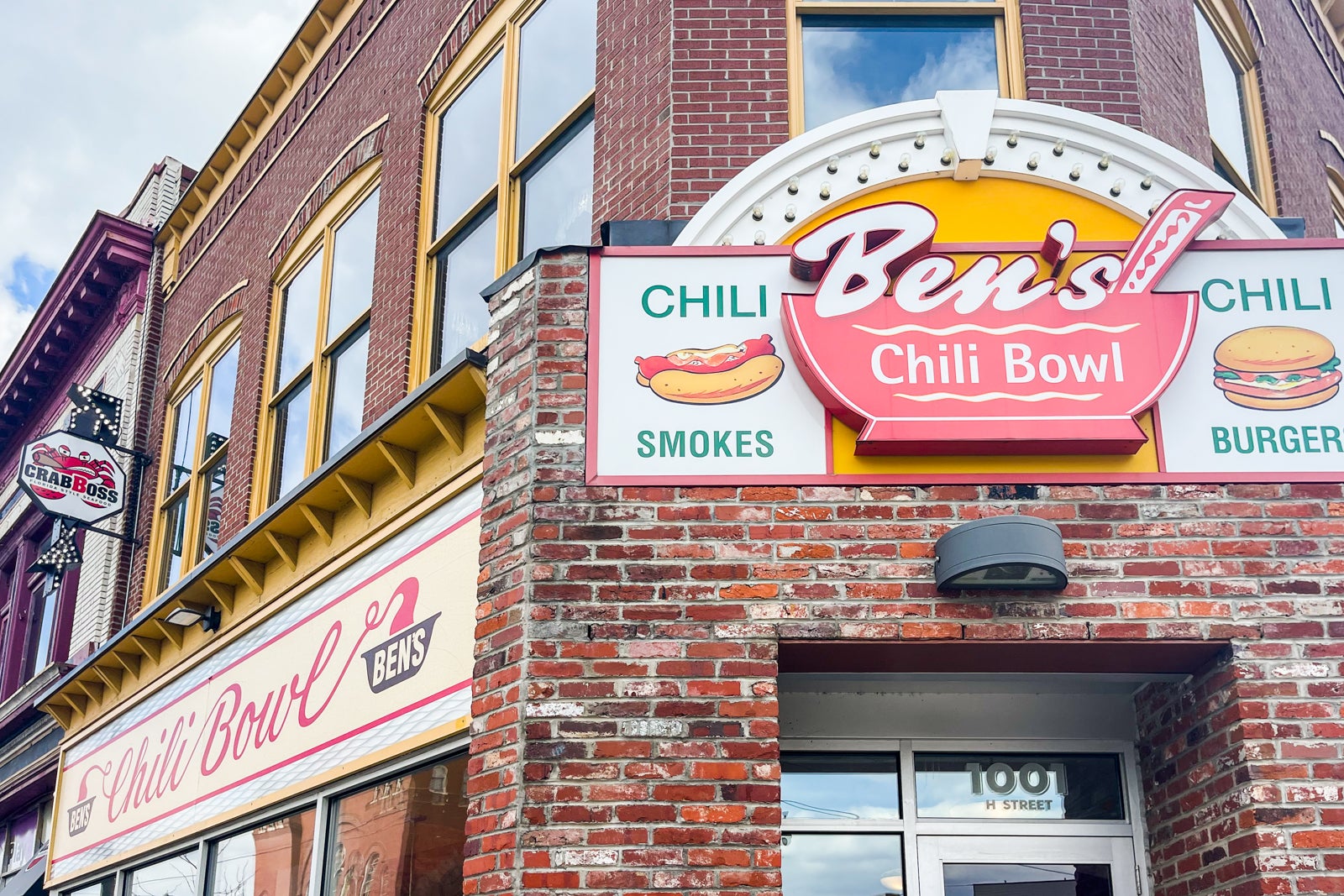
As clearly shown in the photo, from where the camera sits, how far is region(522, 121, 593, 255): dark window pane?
26.2ft

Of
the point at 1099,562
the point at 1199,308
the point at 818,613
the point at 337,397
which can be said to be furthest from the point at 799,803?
the point at 337,397

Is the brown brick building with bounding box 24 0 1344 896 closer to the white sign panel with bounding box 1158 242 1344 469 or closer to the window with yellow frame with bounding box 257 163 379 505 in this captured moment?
the white sign panel with bounding box 1158 242 1344 469

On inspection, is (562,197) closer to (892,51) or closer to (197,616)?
(892,51)

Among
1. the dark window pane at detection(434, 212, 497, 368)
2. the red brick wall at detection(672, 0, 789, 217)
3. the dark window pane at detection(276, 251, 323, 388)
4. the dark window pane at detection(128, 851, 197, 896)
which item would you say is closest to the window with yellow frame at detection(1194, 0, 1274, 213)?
the red brick wall at detection(672, 0, 789, 217)

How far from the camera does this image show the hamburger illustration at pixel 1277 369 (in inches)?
230

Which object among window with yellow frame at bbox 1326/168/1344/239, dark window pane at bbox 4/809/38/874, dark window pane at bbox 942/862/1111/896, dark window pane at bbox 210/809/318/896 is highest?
window with yellow frame at bbox 1326/168/1344/239

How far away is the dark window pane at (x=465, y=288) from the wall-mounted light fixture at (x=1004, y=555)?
4.11 m

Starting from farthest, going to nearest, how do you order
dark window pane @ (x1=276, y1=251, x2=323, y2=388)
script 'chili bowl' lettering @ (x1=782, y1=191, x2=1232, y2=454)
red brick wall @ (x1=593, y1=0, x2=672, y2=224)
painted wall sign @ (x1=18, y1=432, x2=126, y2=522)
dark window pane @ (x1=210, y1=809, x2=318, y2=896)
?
painted wall sign @ (x1=18, y1=432, x2=126, y2=522), dark window pane @ (x1=276, y1=251, x2=323, y2=388), dark window pane @ (x1=210, y1=809, x2=318, y2=896), red brick wall @ (x1=593, y1=0, x2=672, y2=224), script 'chili bowl' lettering @ (x1=782, y1=191, x2=1232, y2=454)

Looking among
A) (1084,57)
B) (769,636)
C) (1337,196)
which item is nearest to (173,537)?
(769,636)

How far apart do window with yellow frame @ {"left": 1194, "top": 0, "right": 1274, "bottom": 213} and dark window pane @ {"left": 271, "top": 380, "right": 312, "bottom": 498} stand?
6873 mm

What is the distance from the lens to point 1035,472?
575cm

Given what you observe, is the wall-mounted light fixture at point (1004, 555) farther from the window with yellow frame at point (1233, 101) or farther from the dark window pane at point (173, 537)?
the dark window pane at point (173, 537)

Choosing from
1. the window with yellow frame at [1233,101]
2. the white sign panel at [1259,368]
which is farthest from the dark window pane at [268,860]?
the window with yellow frame at [1233,101]

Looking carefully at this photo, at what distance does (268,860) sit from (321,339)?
398cm
